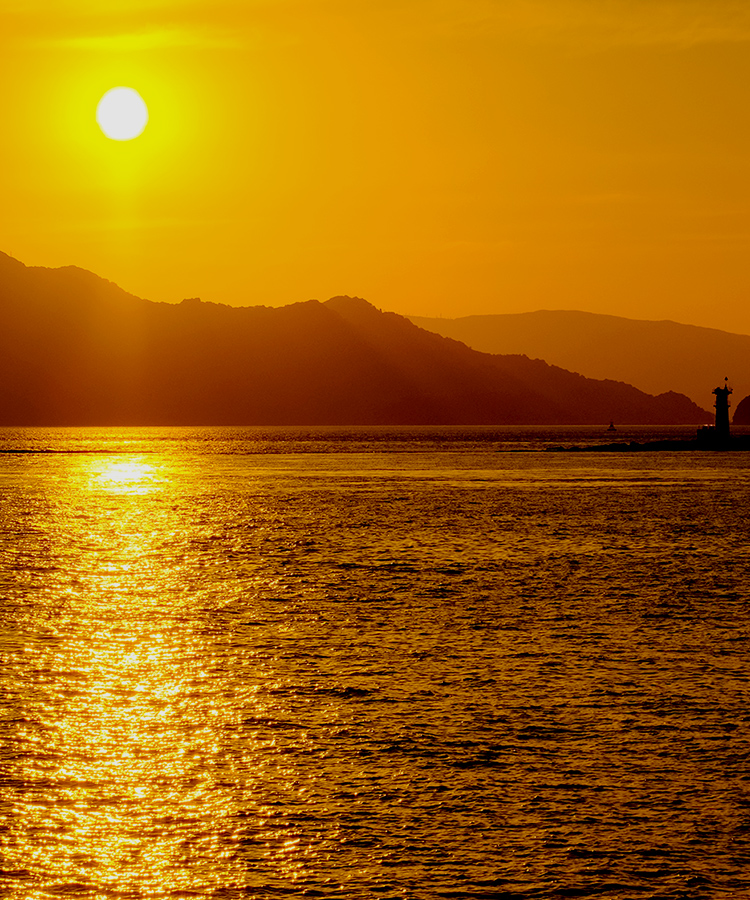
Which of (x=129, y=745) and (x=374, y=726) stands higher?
(x=129, y=745)

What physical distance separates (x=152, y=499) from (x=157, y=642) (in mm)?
73361

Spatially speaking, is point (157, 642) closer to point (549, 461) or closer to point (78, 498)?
point (78, 498)

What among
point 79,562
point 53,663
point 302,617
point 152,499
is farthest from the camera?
point 152,499

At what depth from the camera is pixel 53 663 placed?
26.3 m

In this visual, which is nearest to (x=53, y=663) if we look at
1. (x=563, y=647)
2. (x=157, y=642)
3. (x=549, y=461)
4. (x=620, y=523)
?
(x=157, y=642)

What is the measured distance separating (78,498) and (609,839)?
299 ft

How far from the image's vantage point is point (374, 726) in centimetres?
2066

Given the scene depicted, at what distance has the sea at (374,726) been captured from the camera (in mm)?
14219

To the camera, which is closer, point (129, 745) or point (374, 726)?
point (129, 745)

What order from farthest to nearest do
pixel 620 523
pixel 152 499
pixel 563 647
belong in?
pixel 152 499 → pixel 620 523 → pixel 563 647

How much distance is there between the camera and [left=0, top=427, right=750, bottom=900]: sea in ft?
46.6

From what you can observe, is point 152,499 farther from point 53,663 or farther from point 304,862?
point 304,862

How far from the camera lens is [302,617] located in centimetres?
3359

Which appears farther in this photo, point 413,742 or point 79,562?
point 79,562
